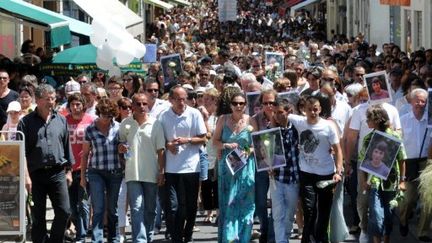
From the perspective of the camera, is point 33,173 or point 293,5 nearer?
point 33,173

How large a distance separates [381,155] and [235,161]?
1469 mm

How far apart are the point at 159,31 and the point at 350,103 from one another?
3290 cm

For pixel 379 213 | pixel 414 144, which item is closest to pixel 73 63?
pixel 414 144

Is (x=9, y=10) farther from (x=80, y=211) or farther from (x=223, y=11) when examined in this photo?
(x=223, y=11)

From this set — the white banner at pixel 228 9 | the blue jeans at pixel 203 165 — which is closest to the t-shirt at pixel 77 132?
the blue jeans at pixel 203 165

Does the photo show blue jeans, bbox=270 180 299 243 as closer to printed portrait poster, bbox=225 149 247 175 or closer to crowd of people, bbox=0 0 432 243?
crowd of people, bbox=0 0 432 243

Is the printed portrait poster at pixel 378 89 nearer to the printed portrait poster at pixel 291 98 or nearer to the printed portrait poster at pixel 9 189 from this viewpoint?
the printed portrait poster at pixel 291 98

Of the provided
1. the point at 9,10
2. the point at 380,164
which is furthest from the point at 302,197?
the point at 9,10

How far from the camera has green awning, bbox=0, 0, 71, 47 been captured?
1848cm

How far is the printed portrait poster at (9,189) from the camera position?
35.7 ft

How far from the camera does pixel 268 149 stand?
37.9 feet

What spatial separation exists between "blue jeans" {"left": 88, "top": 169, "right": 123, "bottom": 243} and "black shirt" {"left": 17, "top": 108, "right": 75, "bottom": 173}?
2.07 ft

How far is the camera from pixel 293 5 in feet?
195

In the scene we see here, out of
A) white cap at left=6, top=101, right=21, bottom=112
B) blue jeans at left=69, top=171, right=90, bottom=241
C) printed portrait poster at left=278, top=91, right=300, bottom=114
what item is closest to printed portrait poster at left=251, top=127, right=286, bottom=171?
printed portrait poster at left=278, top=91, right=300, bottom=114
